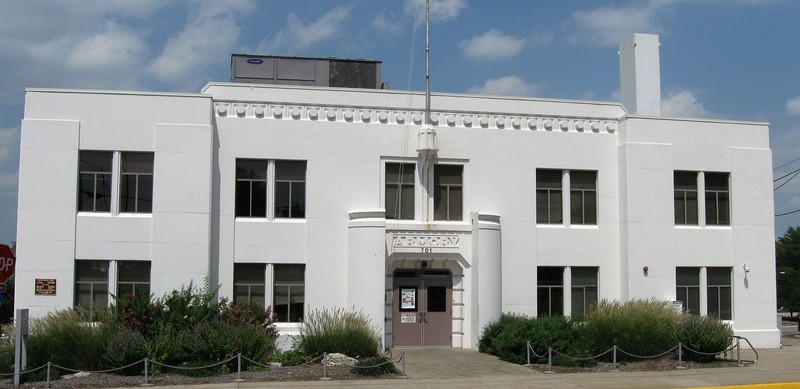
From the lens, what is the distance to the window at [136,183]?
74.2 feet

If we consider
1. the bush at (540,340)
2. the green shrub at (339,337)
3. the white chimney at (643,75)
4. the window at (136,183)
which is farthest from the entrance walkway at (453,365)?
the white chimney at (643,75)

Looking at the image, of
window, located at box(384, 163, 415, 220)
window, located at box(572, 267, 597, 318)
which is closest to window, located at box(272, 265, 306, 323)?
window, located at box(384, 163, 415, 220)

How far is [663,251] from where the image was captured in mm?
25141

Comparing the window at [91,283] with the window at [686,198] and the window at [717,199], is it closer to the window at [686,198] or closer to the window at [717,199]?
the window at [686,198]

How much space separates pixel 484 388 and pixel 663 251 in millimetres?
10530

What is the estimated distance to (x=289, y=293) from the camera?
23438mm

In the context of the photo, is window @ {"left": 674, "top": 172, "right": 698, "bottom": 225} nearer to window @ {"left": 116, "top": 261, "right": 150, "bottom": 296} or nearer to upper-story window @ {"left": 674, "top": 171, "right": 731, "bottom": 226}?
upper-story window @ {"left": 674, "top": 171, "right": 731, "bottom": 226}

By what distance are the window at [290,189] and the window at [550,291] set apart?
24.7 ft

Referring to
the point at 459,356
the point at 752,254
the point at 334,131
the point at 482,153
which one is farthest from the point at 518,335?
the point at 752,254

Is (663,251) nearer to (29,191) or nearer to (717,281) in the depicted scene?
(717,281)

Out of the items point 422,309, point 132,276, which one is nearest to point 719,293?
point 422,309

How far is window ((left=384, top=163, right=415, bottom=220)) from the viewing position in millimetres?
24266

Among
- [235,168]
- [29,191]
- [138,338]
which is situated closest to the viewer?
[138,338]

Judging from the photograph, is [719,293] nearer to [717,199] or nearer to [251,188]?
[717,199]
